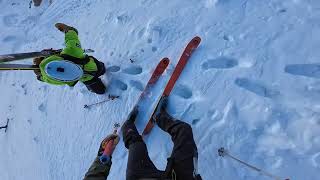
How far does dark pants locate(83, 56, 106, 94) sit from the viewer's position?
4.78 metres

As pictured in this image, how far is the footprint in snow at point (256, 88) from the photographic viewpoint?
4.13m

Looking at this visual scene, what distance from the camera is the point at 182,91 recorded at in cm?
468

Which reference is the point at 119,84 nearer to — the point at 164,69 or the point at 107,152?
the point at 164,69

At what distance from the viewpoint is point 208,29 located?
4934 mm

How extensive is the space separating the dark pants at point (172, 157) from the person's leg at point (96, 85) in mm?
1132

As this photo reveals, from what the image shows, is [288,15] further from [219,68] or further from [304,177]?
[304,177]

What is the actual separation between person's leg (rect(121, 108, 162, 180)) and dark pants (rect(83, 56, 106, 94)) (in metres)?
0.99

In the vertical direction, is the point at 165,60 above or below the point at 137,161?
above

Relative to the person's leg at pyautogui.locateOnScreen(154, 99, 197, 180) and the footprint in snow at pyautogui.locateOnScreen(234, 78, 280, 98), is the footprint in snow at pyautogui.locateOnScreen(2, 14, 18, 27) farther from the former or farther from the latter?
the footprint in snow at pyautogui.locateOnScreen(234, 78, 280, 98)

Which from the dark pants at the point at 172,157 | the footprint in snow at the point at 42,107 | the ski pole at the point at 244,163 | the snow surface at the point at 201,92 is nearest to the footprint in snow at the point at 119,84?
the snow surface at the point at 201,92

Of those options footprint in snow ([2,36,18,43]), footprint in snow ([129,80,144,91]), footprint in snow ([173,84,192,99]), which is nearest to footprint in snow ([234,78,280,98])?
footprint in snow ([173,84,192,99])

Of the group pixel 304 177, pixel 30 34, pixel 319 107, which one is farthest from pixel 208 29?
pixel 30 34

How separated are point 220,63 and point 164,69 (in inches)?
28.9

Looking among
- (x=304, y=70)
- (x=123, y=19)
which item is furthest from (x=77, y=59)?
(x=304, y=70)
